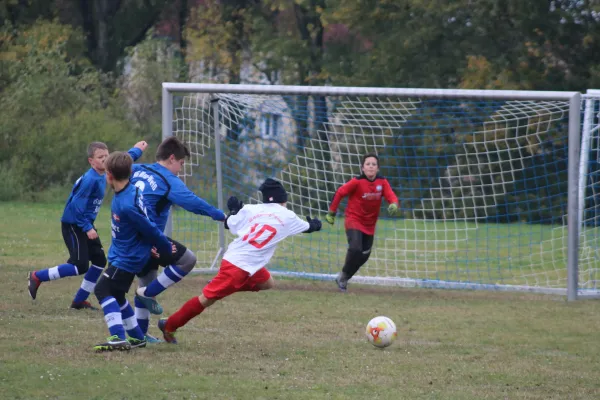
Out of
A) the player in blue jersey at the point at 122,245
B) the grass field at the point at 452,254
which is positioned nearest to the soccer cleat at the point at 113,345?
the player in blue jersey at the point at 122,245

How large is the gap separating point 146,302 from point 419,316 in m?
3.38

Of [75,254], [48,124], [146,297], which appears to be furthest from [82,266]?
[48,124]

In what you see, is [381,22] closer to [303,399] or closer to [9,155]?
[9,155]

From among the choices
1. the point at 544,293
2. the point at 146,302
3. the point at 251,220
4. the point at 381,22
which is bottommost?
the point at 544,293

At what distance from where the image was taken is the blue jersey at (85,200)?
9180 millimetres

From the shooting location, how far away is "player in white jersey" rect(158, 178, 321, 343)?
765 centimetres

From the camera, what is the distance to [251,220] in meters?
7.78

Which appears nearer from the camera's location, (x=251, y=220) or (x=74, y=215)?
(x=251, y=220)

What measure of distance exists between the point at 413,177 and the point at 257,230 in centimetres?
877

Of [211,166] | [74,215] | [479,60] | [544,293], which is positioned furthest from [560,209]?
[479,60]

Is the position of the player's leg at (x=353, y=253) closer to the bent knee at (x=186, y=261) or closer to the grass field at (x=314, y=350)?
the grass field at (x=314, y=350)

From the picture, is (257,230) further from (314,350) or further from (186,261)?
(314,350)

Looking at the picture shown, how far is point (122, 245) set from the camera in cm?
732

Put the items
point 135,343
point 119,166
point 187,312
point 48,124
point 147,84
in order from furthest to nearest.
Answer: point 147,84 → point 48,124 → point 187,312 → point 135,343 → point 119,166
